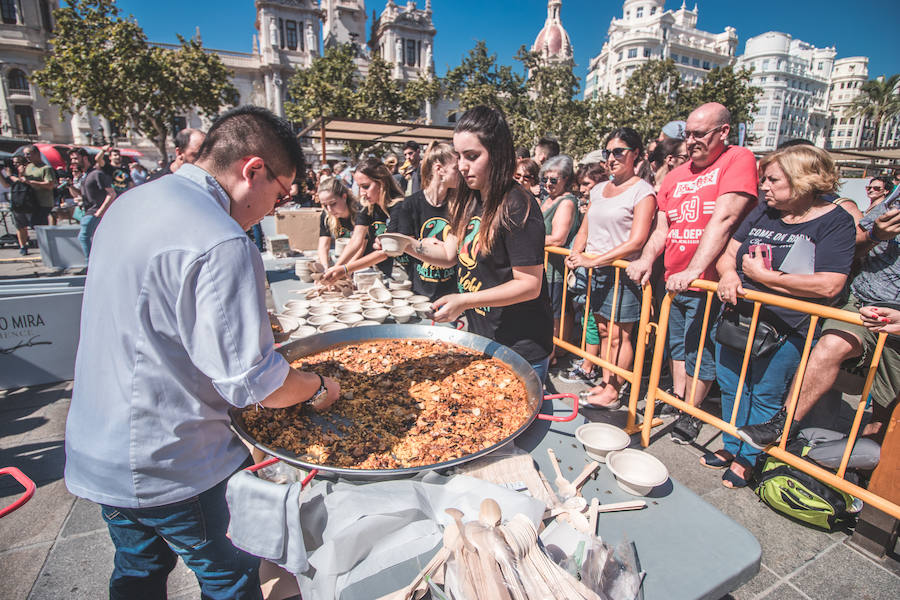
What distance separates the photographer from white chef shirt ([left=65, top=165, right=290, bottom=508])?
1.08 m

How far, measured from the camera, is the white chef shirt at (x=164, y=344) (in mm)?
1085

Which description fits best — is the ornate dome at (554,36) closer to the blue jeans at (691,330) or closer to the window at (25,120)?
the window at (25,120)

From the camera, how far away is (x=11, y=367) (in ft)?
13.9

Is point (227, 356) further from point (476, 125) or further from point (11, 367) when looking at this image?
point (11, 367)

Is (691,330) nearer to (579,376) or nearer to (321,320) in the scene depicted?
(579,376)

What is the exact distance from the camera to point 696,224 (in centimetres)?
331

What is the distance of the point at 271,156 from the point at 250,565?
141 cm

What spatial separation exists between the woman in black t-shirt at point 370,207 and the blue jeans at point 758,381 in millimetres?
3104

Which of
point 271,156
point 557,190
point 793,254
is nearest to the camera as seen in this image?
point 271,156

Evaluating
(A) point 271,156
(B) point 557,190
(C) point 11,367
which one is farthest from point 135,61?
(A) point 271,156

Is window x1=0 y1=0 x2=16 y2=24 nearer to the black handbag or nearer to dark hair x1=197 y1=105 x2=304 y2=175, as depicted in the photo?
dark hair x1=197 y1=105 x2=304 y2=175

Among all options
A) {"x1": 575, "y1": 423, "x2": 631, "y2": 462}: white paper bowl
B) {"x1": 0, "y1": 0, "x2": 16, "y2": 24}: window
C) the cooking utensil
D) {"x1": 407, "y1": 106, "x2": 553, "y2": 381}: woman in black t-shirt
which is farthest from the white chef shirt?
{"x1": 0, "y1": 0, "x2": 16, "y2": 24}: window

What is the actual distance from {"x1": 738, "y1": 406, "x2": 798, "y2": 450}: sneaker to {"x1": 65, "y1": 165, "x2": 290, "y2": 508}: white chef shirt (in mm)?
2569

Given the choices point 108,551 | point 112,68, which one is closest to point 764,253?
point 108,551
